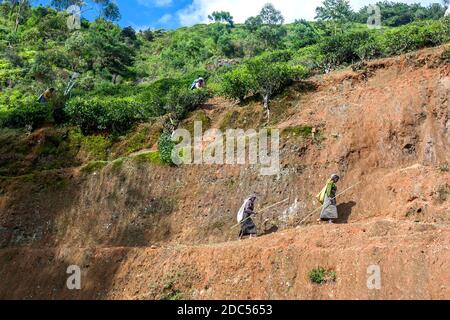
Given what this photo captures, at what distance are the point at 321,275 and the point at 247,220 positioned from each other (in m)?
3.50

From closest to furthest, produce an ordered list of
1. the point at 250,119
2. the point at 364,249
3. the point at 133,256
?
the point at 364,249
the point at 133,256
the point at 250,119

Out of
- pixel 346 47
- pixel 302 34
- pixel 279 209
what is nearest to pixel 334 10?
pixel 302 34

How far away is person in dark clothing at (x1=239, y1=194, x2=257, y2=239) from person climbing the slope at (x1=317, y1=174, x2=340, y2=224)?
6.13ft

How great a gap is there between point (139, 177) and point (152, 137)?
2.88 metres

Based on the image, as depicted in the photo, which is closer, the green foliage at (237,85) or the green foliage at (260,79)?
the green foliage at (260,79)

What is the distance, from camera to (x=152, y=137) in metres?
20.5

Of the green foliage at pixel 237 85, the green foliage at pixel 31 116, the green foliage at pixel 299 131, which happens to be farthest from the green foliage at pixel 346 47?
the green foliage at pixel 31 116

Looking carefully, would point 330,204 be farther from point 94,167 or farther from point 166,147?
point 94,167

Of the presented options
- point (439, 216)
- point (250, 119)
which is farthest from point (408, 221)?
point (250, 119)

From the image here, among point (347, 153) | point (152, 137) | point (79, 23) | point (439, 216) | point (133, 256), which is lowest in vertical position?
point (133, 256)

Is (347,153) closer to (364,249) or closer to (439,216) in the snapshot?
(439,216)

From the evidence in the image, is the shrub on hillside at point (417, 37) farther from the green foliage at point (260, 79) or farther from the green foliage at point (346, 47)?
the green foliage at point (260, 79)

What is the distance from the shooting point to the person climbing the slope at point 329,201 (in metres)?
14.1

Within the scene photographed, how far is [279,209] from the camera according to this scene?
1557cm
